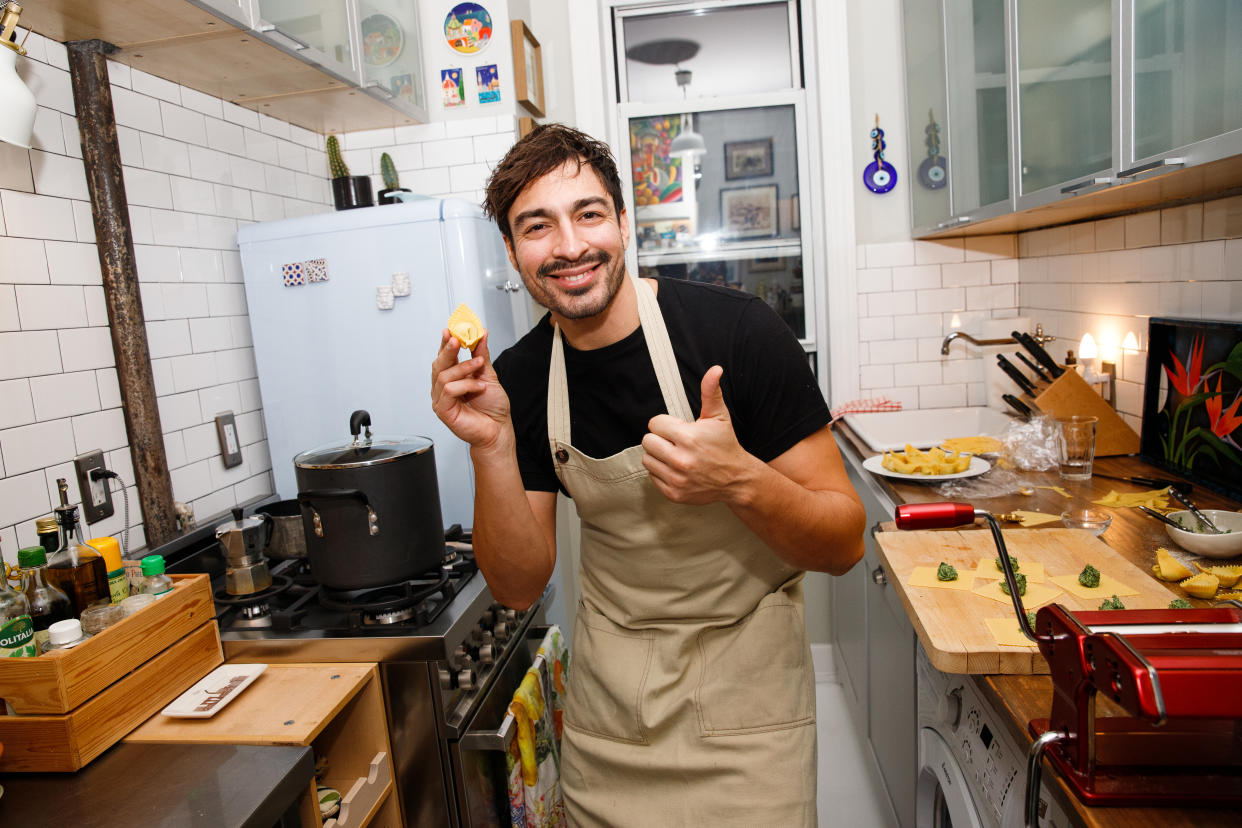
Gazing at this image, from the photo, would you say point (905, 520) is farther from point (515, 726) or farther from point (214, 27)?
point (214, 27)

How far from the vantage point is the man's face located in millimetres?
1350

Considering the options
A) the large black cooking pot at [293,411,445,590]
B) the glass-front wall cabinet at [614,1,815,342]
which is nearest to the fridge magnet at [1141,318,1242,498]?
the glass-front wall cabinet at [614,1,815,342]

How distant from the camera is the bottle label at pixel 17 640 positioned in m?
1.21

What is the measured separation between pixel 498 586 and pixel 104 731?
649 mm

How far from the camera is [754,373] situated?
1.38 metres

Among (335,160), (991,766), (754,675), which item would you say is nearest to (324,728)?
(754,675)

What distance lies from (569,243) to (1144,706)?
99 cm

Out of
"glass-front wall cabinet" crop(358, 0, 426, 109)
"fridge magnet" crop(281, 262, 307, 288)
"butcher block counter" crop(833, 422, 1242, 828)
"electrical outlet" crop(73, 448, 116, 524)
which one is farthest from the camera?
"glass-front wall cabinet" crop(358, 0, 426, 109)

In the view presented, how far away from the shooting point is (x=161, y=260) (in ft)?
6.63

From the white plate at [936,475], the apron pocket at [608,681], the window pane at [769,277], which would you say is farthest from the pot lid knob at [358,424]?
the window pane at [769,277]

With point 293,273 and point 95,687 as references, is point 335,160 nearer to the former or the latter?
point 293,273

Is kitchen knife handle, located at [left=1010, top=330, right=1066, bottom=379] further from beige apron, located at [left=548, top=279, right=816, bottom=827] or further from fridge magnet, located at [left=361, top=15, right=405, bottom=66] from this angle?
fridge magnet, located at [left=361, top=15, right=405, bottom=66]

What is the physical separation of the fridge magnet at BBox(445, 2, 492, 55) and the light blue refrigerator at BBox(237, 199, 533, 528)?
85cm

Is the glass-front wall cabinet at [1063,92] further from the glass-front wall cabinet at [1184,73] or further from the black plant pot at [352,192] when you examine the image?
the black plant pot at [352,192]
